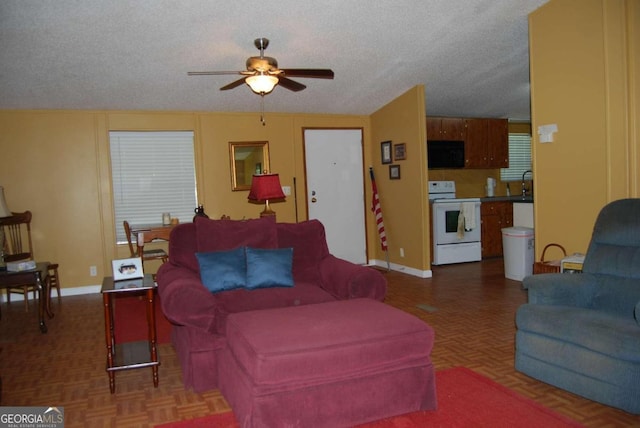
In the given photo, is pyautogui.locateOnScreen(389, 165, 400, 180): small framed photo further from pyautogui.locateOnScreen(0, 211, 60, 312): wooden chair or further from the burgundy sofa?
pyautogui.locateOnScreen(0, 211, 60, 312): wooden chair

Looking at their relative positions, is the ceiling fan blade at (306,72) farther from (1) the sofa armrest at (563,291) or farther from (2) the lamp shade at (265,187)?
(1) the sofa armrest at (563,291)

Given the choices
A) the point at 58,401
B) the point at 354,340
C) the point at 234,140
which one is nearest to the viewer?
the point at 354,340

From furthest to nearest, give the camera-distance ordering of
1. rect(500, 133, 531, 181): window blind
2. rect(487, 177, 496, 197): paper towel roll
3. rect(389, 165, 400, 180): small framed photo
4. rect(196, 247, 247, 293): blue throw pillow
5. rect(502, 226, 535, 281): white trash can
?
1. rect(500, 133, 531, 181): window blind
2. rect(487, 177, 496, 197): paper towel roll
3. rect(389, 165, 400, 180): small framed photo
4. rect(502, 226, 535, 281): white trash can
5. rect(196, 247, 247, 293): blue throw pillow

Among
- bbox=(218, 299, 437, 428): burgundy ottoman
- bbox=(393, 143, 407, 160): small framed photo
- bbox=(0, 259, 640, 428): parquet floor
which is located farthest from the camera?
bbox=(393, 143, 407, 160): small framed photo

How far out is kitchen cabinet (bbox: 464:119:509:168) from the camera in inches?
293

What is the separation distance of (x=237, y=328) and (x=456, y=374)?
4.70ft

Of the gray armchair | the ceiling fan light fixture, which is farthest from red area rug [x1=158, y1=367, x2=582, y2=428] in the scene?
the ceiling fan light fixture

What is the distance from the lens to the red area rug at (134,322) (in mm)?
4012

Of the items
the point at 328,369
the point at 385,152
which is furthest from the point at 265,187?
the point at 328,369

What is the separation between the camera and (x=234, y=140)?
6.27 metres

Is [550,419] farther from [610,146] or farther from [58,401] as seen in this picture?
[58,401]

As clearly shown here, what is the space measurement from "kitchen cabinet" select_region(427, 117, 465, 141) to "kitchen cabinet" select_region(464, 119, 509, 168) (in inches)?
5.1

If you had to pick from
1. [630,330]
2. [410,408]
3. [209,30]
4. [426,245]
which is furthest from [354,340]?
[426,245]

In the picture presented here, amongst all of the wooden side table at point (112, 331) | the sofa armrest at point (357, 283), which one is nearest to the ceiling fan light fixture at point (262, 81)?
the sofa armrest at point (357, 283)
